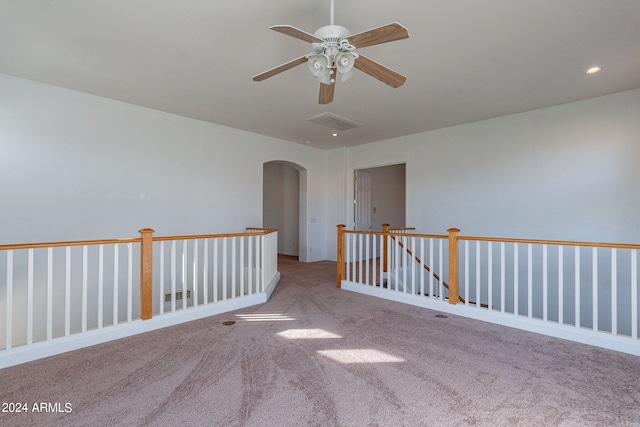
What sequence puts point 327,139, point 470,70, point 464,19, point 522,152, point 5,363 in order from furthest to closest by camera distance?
1. point 327,139
2. point 522,152
3. point 470,70
4. point 464,19
5. point 5,363

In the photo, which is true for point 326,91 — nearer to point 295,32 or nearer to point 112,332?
point 295,32

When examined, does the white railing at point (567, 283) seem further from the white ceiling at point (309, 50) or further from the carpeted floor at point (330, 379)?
the white ceiling at point (309, 50)

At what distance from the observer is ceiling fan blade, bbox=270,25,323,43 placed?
1.93 m

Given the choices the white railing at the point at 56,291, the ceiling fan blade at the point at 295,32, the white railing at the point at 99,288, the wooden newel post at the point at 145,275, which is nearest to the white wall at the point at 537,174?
the white railing at the point at 99,288

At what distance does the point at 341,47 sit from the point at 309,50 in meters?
1.05

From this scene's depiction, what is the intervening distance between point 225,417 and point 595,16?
13.7ft

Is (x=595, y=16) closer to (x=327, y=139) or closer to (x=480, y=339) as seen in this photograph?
(x=480, y=339)

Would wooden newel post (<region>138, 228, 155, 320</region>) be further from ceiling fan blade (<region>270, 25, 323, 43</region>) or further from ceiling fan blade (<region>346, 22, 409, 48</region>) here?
ceiling fan blade (<region>346, 22, 409, 48</region>)

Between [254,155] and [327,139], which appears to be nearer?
[254,155]

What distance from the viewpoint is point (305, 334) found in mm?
3113

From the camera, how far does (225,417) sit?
6.07ft

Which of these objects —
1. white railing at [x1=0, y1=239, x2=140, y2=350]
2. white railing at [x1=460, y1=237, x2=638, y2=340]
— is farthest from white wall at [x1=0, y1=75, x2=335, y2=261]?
white railing at [x1=460, y1=237, x2=638, y2=340]

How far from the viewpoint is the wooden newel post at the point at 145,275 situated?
10.5 feet

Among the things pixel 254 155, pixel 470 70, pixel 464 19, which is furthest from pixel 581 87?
pixel 254 155
